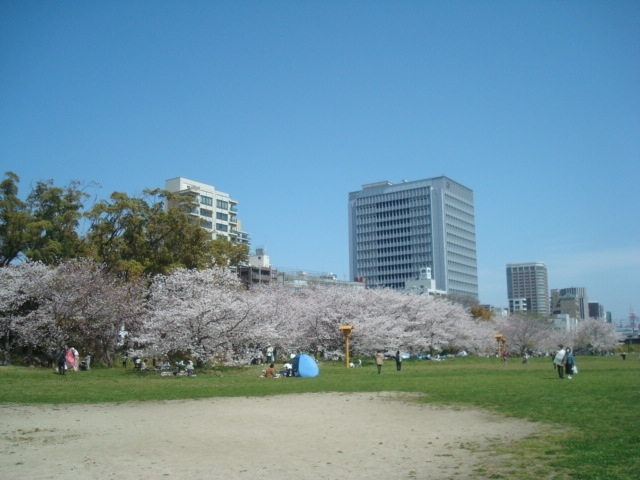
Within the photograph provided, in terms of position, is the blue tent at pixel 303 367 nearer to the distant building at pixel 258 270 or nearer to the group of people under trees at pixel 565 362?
the group of people under trees at pixel 565 362

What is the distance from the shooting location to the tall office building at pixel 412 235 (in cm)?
18288

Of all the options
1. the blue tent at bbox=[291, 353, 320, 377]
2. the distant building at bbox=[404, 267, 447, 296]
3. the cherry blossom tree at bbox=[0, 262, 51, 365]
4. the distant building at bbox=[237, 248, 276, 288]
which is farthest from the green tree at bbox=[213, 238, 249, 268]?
the distant building at bbox=[404, 267, 447, 296]

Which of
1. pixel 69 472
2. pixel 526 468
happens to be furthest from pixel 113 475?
pixel 526 468

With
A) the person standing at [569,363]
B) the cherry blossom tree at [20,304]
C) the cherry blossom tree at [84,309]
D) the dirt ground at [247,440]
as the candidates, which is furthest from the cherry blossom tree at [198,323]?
the person standing at [569,363]

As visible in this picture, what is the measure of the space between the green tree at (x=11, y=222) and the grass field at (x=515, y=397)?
1224 cm

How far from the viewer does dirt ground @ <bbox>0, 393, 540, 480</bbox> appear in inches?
413

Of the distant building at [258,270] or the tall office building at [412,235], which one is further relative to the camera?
the tall office building at [412,235]

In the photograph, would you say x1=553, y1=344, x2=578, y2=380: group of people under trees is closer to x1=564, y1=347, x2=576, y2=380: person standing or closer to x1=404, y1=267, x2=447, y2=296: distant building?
x1=564, y1=347, x2=576, y2=380: person standing

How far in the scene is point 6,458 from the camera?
11.6 meters

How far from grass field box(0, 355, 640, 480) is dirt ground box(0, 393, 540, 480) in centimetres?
102

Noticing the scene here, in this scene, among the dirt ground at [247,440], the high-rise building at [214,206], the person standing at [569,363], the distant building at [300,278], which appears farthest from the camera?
the distant building at [300,278]

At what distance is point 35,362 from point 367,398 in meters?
28.1

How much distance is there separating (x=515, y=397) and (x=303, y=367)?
1614 centimetres

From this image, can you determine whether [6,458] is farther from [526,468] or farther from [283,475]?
[526,468]
